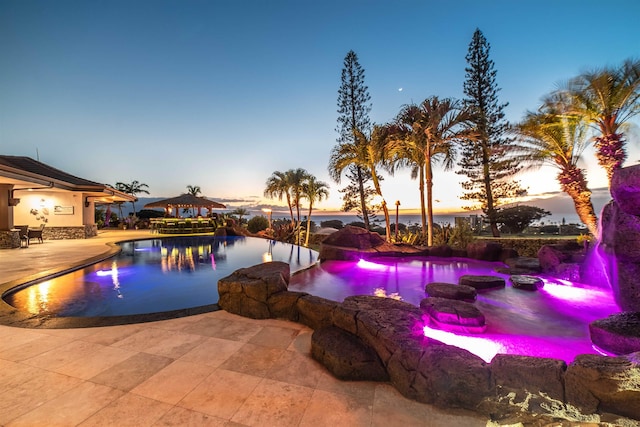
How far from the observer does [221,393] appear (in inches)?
80.0

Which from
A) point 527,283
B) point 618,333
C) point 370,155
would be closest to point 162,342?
point 618,333

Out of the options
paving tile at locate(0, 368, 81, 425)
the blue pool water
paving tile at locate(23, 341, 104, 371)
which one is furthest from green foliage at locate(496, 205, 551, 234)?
paving tile at locate(0, 368, 81, 425)

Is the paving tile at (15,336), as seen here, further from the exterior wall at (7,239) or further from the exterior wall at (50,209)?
the exterior wall at (50,209)

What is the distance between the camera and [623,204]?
9.96ft

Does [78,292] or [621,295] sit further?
[78,292]

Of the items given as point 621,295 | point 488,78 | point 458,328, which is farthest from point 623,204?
point 488,78

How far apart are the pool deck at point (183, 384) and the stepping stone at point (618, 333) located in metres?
2.54

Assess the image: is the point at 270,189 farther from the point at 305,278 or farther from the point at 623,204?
the point at 623,204

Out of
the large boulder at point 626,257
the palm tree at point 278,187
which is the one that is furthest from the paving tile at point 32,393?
the palm tree at point 278,187

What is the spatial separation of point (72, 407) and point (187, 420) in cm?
89

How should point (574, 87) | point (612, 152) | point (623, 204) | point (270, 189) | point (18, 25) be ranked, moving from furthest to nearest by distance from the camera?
point (270, 189)
point (18, 25)
point (574, 87)
point (612, 152)
point (623, 204)

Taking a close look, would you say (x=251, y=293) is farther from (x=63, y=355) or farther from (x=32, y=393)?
(x=32, y=393)

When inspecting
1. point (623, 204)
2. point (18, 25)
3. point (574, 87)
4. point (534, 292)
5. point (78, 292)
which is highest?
point (18, 25)

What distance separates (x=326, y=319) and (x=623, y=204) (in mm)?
3737
